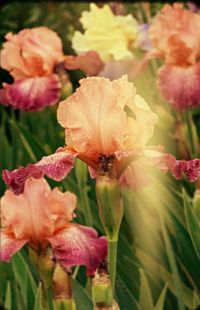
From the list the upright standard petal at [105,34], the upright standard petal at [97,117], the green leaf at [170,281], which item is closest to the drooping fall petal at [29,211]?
the upright standard petal at [97,117]

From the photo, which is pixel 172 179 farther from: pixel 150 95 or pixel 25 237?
pixel 25 237

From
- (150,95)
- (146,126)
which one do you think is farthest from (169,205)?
(150,95)

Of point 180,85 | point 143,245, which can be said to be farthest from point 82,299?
point 180,85

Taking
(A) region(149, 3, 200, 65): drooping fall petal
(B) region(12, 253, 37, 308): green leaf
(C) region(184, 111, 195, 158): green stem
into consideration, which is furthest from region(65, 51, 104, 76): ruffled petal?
(B) region(12, 253, 37, 308): green leaf

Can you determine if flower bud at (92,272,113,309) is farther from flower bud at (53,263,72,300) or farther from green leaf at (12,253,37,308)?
green leaf at (12,253,37,308)

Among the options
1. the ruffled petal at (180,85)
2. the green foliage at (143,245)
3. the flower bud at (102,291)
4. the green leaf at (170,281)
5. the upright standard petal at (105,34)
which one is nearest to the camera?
the flower bud at (102,291)

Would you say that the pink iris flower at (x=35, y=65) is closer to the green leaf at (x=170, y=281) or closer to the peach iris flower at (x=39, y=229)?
the green leaf at (x=170, y=281)

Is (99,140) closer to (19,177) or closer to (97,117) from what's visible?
(97,117)
